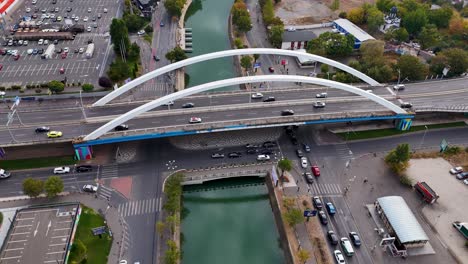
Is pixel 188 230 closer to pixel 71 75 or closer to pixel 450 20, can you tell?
pixel 71 75

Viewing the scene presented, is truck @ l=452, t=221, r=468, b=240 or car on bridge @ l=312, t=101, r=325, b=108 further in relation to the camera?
car on bridge @ l=312, t=101, r=325, b=108

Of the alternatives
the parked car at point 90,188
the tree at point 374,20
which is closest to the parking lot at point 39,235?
the parked car at point 90,188

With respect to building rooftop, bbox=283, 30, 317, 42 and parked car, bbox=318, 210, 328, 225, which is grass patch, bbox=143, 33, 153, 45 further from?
parked car, bbox=318, 210, 328, 225

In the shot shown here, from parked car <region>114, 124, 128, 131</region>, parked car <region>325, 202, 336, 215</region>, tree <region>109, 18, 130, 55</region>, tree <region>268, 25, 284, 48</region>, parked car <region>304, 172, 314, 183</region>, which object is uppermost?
tree <region>268, 25, 284, 48</region>

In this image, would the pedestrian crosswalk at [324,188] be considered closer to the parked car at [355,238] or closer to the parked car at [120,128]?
the parked car at [355,238]

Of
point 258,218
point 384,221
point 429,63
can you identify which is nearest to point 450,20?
point 429,63

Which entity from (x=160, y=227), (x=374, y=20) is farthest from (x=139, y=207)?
(x=374, y=20)

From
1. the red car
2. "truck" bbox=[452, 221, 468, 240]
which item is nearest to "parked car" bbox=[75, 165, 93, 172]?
the red car
